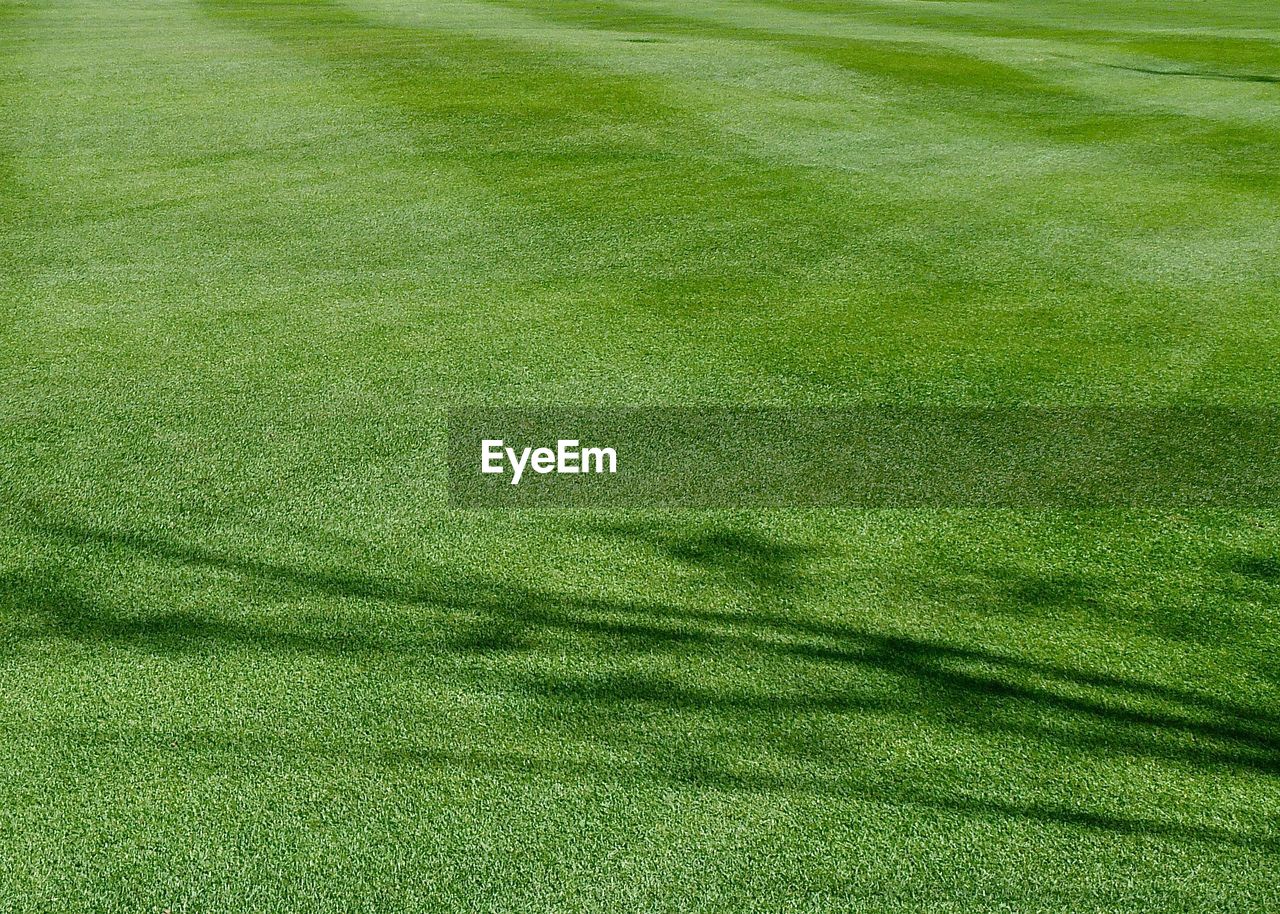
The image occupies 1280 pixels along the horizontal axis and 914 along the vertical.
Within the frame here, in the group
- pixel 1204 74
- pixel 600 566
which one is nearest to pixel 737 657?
pixel 600 566

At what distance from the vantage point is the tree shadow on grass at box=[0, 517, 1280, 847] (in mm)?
2799

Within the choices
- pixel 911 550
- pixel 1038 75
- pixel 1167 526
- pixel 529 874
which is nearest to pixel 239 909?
pixel 529 874

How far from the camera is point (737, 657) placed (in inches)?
122

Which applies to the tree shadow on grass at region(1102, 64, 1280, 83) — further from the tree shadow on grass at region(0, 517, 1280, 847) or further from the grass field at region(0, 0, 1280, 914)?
the tree shadow on grass at region(0, 517, 1280, 847)

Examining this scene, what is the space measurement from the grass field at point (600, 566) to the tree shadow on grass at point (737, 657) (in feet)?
0.04

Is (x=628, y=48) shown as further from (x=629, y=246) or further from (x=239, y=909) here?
(x=239, y=909)

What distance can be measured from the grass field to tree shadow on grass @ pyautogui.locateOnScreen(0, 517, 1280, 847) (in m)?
0.01

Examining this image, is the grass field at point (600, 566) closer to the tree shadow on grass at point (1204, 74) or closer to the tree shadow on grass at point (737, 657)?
the tree shadow on grass at point (737, 657)

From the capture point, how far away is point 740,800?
8.66ft

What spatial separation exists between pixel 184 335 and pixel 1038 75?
9.33 metres

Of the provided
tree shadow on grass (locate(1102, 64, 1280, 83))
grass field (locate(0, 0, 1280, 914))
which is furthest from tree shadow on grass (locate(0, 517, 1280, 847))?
tree shadow on grass (locate(1102, 64, 1280, 83))

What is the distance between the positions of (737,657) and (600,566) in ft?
1.88

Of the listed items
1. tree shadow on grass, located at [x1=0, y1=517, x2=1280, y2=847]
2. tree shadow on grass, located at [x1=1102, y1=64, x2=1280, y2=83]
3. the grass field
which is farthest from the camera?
tree shadow on grass, located at [x1=1102, y1=64, x2=1280, y2=83]

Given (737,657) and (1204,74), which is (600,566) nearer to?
(737,657)
